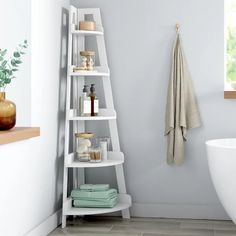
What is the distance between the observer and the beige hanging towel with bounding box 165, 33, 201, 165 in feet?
14.1

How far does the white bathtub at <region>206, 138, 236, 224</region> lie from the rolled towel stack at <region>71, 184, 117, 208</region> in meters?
0.86

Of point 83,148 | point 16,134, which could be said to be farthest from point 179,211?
point 16,134

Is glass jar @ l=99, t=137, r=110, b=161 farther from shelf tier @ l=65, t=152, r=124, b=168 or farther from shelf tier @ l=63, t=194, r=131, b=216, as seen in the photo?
shelf tier @ l=63, t=194, r=131, b=216

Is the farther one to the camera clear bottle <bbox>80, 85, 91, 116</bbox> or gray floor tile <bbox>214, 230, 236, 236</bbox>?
clear bottle <bbox>80, 85, 91, 116</bbox>

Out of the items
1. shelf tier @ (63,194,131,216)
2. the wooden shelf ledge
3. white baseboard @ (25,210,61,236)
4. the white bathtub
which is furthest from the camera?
shelf tier @ (63,194,131,216)

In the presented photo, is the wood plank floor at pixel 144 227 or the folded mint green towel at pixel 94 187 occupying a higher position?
the folded mint green towel at pixel 94 187

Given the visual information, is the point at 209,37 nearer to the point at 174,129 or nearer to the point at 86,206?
the point at 174,129

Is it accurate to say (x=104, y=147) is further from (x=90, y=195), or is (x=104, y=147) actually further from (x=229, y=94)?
(x=229, y=94)

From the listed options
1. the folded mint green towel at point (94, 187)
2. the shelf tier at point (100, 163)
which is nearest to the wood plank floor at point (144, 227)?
the folded mint green towel at point (94, 187)

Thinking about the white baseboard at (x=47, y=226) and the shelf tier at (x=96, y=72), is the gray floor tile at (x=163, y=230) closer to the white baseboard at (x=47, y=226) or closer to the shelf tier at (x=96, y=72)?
the white baseboard at (x=47, y=226)

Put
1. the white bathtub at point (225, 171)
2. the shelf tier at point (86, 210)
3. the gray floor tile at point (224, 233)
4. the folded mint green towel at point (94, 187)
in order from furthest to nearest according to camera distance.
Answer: the folded mint green towel at point (94, 187) → the shelf tier at point (86, 210) → the gray floor tile at point (224, 233) → the white bathtub at point (225, 171)

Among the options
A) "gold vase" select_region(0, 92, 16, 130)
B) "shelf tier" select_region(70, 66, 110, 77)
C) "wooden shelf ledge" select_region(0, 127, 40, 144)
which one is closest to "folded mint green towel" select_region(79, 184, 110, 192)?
"shelf tier" select_region(70, 66, 110, 77)

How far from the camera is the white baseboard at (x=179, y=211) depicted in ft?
14.4

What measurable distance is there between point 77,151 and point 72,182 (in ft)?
1.31
